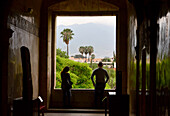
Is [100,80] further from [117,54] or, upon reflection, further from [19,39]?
[19,39]

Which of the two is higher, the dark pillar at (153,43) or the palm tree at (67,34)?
the palm tree at (67,34)

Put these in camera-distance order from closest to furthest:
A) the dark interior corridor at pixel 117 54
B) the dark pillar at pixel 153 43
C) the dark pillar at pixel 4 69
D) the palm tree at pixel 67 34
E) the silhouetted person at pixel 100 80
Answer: the dark interior corridor at pixel 117 54 < the dark pillar at pixel 153 43 < the dark pillar at pixel 4 69 < the silhouetted person at pixel 100 80 < the palm tree at pixel 67 34

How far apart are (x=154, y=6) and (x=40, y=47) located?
20.9 ft

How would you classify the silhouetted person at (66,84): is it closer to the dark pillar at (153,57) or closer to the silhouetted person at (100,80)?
the silhouetted person at (100,80)

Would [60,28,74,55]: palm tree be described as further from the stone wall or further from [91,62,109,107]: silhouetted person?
the stone wall

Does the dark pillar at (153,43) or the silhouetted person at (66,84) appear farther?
the silhouetted person at (66,84)

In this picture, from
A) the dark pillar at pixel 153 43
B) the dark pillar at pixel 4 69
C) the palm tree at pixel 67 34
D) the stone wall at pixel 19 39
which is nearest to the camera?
the dark pillar at pixel 153 43

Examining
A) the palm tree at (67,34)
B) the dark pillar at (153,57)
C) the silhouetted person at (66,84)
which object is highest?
the palm tree at (67,34)

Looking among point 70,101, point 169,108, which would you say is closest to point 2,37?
point 169,108

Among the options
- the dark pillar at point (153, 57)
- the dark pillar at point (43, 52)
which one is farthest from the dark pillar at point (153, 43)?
the dark pillar at point (43, 52)

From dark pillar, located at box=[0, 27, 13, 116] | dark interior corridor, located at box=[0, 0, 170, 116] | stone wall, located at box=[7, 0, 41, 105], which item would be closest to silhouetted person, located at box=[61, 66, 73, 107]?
dark interior corridor, located at box=[0, 0, 170, 116]

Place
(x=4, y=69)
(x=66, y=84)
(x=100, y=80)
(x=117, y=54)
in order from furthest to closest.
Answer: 1. (x=117, y=54)
2. (x=66, y=84)
3. (x=100, y=80)
4. (x=4, y=69)

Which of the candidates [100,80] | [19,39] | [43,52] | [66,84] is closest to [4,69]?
[19,39]

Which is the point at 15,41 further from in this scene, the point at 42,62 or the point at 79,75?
the point at 79,75
